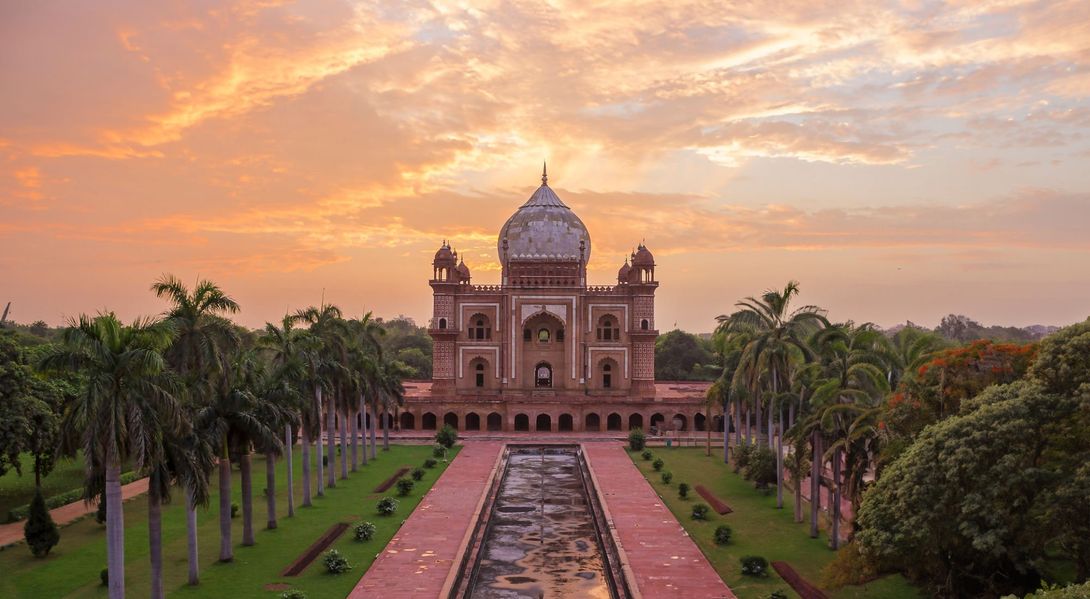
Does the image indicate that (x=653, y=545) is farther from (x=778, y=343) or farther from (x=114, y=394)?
(x=114, y=394)

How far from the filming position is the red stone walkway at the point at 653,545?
Answer: 2481 cm

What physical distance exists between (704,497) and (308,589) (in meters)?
19.0

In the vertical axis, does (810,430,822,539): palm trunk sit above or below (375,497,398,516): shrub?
above

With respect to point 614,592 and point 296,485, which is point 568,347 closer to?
point 296,485

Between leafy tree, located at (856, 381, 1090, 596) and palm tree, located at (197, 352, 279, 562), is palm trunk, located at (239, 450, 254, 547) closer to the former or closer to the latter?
palm tree, located at (197, 352, 279, 562)

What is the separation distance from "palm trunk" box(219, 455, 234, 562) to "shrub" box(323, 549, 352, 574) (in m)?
3.27

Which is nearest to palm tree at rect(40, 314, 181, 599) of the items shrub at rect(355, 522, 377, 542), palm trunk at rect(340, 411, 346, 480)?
shrub at rect(355, 522, 377, 542)

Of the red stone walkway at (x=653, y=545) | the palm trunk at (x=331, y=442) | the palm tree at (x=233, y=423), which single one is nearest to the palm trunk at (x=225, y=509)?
A: the palm tree at (x=233, y=423)

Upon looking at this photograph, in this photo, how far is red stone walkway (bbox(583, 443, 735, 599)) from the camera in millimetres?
24812

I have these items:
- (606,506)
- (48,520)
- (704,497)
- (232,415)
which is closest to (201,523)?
(48,520)

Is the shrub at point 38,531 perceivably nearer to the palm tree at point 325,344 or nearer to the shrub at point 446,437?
the palm tree at point 325,344

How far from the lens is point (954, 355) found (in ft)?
78.3

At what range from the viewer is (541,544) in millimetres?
31641

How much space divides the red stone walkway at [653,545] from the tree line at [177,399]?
11.2 meters
